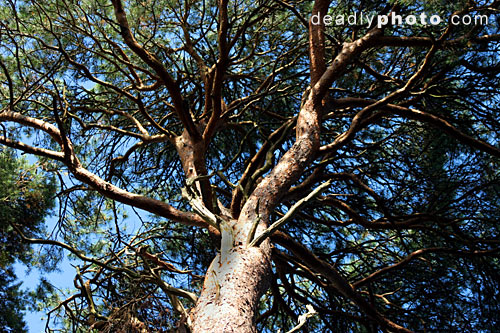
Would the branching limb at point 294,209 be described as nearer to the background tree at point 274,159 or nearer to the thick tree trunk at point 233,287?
the background tree at point 274,159

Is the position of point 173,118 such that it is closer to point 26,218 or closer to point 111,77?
point 111,77

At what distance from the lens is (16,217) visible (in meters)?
5.05

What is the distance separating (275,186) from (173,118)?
2671 millimetres

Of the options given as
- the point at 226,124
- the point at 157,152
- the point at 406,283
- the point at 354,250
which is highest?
the point at 157,152

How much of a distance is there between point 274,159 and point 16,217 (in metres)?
2.93

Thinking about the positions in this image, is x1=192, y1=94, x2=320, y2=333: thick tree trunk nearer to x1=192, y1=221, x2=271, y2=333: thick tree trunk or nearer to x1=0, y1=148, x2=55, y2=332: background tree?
x1=192, y1=221, x2=271, y2=333: thick tree trunk

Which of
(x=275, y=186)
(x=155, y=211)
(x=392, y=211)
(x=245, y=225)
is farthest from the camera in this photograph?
(x=392, y=211)

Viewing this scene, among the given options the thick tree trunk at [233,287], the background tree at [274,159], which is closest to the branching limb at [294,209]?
the background tree at [274,159]

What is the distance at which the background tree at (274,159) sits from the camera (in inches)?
120

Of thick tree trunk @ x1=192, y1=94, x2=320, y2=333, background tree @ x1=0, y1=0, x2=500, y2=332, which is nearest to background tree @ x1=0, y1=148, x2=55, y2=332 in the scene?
background tree @ x1=0, y1=0, x2=500, y2=332

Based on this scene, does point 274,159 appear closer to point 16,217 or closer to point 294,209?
point 294,209

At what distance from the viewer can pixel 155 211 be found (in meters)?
3.39

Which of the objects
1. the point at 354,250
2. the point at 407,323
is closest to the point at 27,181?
the point at 354,250

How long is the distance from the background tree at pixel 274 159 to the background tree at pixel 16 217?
35 cm
